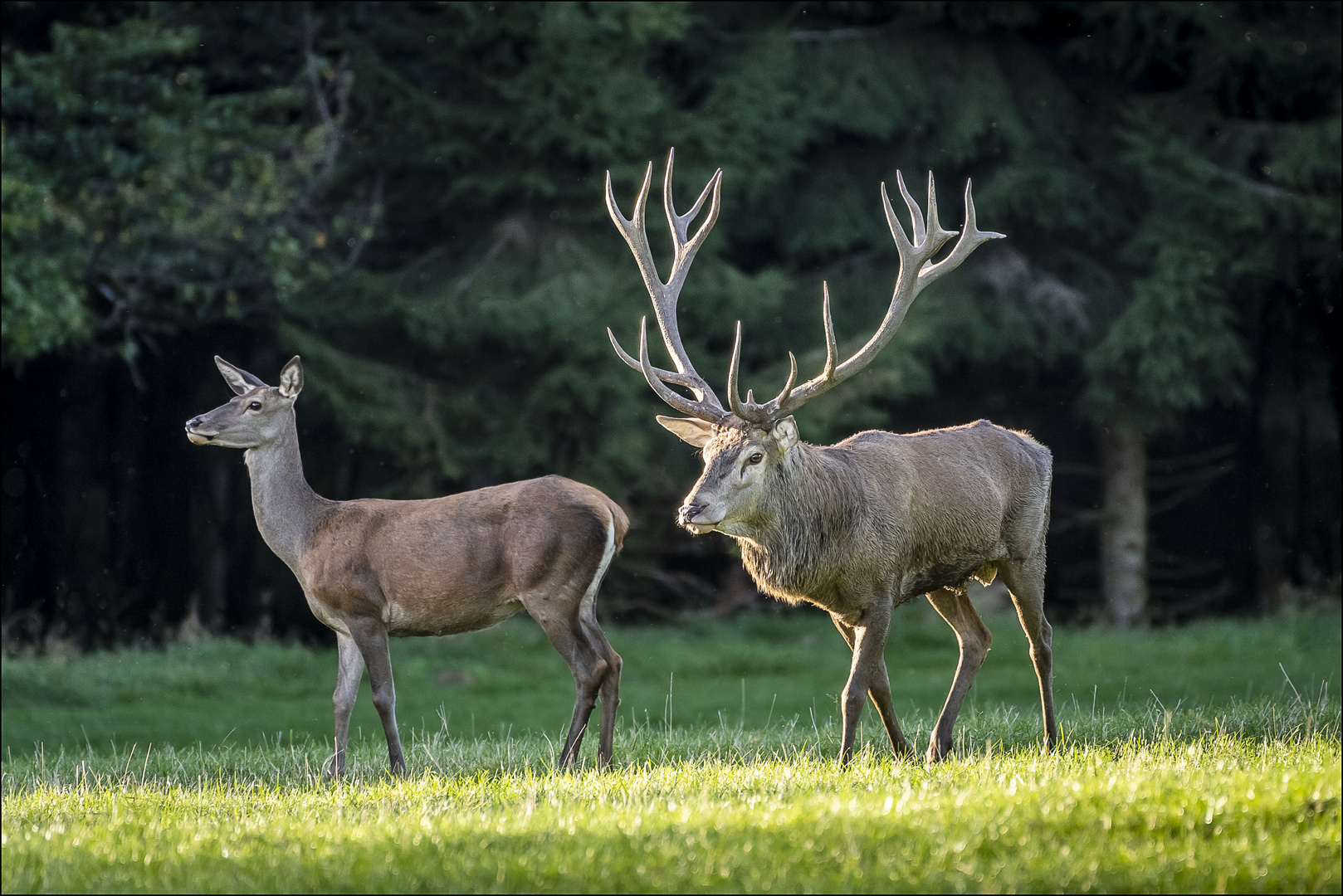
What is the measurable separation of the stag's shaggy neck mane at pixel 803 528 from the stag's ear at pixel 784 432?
0.07m

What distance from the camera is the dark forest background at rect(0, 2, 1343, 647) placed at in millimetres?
14914

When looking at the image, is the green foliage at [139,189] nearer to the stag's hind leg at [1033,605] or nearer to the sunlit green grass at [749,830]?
the sunlit green grass at [749,830]

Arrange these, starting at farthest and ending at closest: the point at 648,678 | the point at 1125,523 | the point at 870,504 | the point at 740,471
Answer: the point at 1125,523
the point at 648,678
the point at 870,504
the point at 740,471

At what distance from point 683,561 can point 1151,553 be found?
6755 mm

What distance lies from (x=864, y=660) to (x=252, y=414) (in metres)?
3.44

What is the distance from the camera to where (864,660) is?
7.23 meters

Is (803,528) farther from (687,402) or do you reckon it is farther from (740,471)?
(687,402)

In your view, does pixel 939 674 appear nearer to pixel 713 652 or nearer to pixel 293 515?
pixel 713 652

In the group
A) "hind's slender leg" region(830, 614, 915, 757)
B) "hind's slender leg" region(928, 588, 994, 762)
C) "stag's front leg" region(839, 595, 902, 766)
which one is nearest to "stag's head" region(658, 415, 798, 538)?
"stag's front leg" region(839, 595, 902, 766)

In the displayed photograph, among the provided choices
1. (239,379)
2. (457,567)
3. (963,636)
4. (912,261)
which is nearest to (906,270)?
(912,261)

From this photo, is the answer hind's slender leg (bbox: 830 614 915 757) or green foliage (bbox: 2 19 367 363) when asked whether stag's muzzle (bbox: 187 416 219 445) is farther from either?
green foliage (bbox: 2 19 367 363)

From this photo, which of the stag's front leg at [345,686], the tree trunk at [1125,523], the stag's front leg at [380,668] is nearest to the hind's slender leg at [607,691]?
the stag's front leg at [380,668]

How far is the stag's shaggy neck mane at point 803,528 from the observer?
7246 mm

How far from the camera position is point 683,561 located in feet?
63.3
